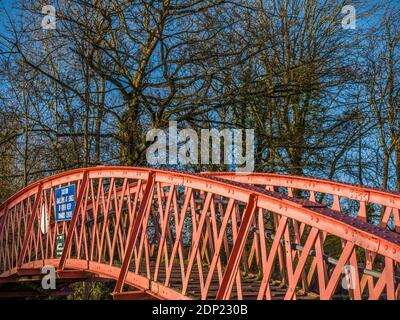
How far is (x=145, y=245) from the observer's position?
32.0 feet

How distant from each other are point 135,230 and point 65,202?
10.7 feet

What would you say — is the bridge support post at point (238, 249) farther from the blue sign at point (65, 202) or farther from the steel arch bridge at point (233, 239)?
the blue sign at point (65, 202)

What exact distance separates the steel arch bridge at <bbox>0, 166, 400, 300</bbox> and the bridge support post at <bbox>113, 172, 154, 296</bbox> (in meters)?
0.01

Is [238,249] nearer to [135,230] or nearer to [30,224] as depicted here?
[135,230]

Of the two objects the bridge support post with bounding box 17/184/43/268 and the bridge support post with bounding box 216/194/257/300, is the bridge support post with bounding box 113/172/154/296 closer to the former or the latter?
the bridge support post with bounding box 216/194/257/300

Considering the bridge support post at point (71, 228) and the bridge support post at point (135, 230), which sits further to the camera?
the bridge support post at point (71, 228)

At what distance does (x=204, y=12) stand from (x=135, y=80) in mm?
2020

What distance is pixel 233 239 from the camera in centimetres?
802

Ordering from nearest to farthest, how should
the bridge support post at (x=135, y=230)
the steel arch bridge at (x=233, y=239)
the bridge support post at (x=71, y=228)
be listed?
the steel arch bridge at (x=233, y=239) → the bridge support post at (x=135, y=230) → the bridge support post at (x=71, y=228)

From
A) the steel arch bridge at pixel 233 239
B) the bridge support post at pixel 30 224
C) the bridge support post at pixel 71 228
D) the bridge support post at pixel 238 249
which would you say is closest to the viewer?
the steel arch bridge at pixel 233 239

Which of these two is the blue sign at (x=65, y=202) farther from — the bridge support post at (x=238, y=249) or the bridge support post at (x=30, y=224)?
the bridge support post at (x=238, y=249)

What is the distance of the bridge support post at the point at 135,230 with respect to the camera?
9.55m

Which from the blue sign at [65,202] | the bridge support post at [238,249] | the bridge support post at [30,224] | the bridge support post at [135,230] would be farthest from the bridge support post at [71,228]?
the bridge support post at [238,249]
